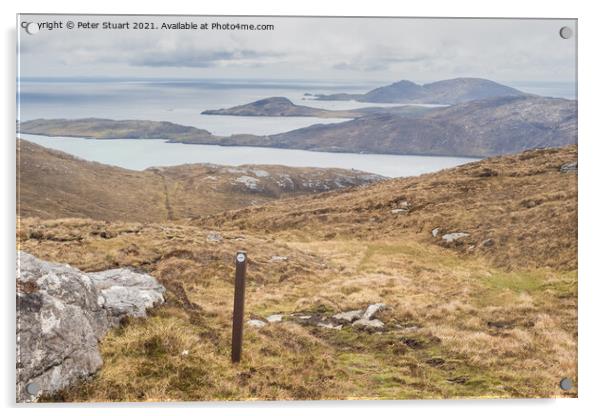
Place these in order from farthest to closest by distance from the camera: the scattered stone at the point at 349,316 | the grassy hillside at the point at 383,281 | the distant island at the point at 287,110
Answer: the distant island at the point at 287,110, the scattered stone at the point at 349,316, the grassy hillside at the point at 383,281

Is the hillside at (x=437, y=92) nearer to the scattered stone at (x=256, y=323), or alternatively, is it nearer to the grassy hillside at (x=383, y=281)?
the grassy hillside at (x=383, y=281)

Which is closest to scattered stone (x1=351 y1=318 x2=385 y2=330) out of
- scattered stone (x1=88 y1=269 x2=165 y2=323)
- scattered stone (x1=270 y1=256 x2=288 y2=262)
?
scattered stone (x1=270 y1=256 x2=288 y2=262)

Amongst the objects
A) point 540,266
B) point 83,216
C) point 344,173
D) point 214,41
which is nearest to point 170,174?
point 83,216

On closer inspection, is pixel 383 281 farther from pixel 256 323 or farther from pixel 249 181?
pixel 249 181

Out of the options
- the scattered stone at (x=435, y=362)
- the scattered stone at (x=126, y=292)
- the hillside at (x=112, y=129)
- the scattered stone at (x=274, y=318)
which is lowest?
the scattered stone at (x=435, y=362)

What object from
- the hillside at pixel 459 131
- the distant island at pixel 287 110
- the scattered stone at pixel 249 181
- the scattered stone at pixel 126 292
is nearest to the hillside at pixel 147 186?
the scattered stone at pixel 249 181

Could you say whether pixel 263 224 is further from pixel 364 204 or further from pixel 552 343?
pixel 552 343
